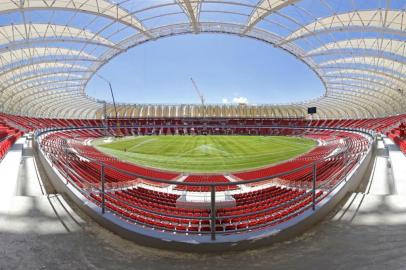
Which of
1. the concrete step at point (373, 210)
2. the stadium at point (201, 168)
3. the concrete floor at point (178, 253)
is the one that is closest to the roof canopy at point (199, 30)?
the stadium at point (201, 168)

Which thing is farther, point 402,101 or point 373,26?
point 402,101

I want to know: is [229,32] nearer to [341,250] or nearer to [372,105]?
[341,250]

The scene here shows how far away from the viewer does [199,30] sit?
1384 inches

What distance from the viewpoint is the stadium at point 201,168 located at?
4.06 meters

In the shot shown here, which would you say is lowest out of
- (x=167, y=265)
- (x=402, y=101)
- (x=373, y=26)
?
(x=167, y=265)

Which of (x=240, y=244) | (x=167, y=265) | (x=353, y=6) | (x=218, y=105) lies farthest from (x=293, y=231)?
(x=218, y=105)

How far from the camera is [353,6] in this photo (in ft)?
81.5

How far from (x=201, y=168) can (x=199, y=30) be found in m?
18.6

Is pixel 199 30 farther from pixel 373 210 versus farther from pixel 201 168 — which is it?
pixel 373 210

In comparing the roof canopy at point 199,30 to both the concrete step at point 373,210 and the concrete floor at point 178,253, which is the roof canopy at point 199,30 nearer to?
the concrete step at point 373,210

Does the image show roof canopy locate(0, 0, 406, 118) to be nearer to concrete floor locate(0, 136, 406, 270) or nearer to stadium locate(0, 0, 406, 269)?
stadium locate(0, 0, 406, 269)

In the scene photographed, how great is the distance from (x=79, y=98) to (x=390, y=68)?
231ft

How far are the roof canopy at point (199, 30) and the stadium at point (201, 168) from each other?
0.64ft

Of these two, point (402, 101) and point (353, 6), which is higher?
point (353, 6)
